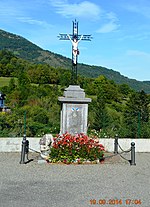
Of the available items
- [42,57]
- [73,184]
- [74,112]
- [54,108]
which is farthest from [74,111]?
[42,57]

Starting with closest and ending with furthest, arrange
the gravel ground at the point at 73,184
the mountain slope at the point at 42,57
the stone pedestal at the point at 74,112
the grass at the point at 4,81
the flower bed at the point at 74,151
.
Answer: the gravel ground at the point at 73,184 → the flower bed at the point at 74,151 → the stone pedestal at the point at 74,112 → the grass at the point at 4,81 → the mountain slope at the point at 42,57

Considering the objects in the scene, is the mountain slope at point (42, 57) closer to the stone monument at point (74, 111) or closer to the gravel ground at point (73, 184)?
the stone monument at point (74, 111)

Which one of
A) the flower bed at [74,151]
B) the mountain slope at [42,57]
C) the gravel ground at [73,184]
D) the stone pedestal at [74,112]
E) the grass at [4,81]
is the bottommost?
the gravel ground at [73,184]

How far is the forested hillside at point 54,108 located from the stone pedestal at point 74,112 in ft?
6.52

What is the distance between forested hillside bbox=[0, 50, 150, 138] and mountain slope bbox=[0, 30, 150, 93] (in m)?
53.9

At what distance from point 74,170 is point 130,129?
6428mm

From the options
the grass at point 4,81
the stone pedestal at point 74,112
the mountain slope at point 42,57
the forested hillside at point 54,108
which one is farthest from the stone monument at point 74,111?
the mountain slope at point 42,57

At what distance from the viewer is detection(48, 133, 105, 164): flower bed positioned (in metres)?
10.8

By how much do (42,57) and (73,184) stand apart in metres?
135

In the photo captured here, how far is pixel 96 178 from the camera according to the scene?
886 cm

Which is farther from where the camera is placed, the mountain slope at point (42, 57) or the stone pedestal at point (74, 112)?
the mountain slope at point (42, 57)

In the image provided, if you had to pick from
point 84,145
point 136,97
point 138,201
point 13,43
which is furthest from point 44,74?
point 13,43

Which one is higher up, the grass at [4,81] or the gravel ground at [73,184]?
the grass at [4,81]

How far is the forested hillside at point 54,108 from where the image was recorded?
15.0 m
